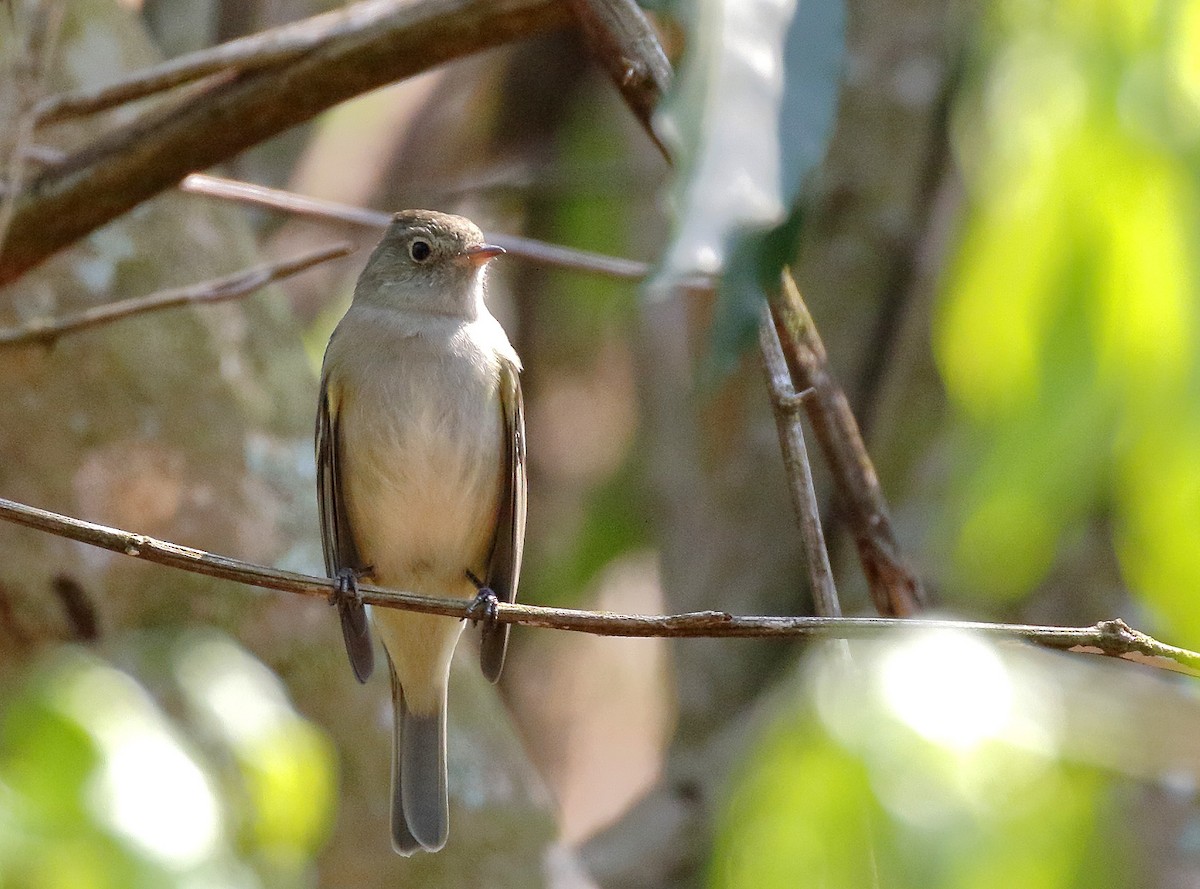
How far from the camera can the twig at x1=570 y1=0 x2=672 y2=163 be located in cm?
260

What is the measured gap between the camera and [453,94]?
7570 mm

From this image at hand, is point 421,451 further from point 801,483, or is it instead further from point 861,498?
point 801,483

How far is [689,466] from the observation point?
634 centimetres

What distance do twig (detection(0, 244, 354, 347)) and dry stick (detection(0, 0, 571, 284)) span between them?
8.6 inches

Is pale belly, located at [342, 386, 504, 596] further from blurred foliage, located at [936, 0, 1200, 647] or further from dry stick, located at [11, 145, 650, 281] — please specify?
blurred foliage, located at [936, 0, 1200, 647]

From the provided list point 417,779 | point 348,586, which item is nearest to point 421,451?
point 348,586

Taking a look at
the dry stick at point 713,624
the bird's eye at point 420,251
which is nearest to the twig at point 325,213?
the bird's eye at point 420,251

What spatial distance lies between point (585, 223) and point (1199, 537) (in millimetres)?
5377

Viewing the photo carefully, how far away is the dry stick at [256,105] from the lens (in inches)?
147

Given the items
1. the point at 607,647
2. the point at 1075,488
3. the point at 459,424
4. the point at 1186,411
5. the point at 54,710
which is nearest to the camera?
the point at 1186,411

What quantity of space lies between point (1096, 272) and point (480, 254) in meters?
2.48

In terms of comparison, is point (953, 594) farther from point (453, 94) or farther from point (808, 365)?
point (453, 94)

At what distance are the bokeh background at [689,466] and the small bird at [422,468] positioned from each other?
0.29 meters

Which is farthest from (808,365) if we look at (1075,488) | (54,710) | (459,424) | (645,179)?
(645,179)
